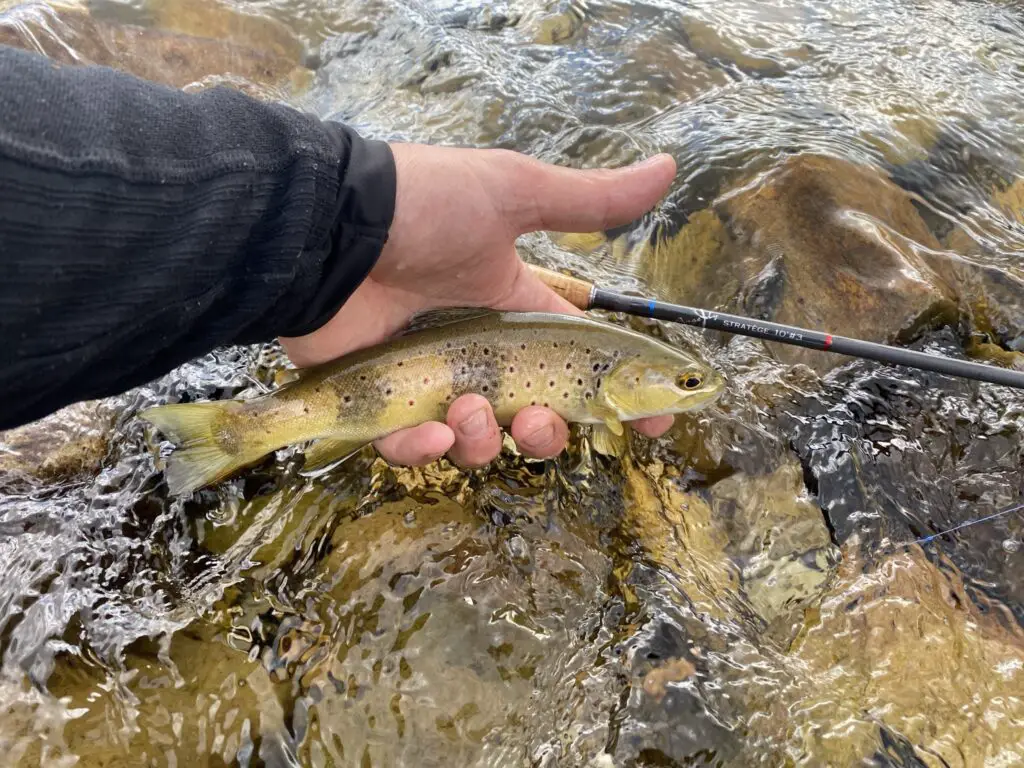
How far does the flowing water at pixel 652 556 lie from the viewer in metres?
2.73

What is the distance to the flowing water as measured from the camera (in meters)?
2.73

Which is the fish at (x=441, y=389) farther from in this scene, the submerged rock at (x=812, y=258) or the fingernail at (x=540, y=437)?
the submerged rock at (x=812, y=258)

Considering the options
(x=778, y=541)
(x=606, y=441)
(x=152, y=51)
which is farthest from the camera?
(x=152, y=51)

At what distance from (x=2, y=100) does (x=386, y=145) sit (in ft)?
4.32

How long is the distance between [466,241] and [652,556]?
1.69 metres

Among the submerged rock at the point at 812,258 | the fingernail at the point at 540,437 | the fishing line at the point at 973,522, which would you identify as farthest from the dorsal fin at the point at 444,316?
the fishing line at the point at 973,522

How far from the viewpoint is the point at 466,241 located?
121 inches

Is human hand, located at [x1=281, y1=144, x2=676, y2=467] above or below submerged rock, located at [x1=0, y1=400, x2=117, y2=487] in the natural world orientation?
above

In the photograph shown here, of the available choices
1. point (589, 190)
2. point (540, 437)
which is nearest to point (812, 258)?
point (589, 190)

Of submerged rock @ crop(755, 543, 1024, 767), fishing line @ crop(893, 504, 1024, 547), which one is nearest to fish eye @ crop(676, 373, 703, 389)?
submerged rock @ crop(755, 543, 1024, 767)

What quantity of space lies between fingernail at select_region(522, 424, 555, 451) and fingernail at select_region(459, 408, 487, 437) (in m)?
0.23

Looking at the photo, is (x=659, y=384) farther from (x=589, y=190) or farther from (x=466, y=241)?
(x=466, y=241)

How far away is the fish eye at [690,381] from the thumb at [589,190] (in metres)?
0.82

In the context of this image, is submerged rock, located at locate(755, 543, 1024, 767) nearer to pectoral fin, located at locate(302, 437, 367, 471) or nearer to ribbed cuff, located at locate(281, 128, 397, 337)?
pectoral fin, located at locate(302, 437, 367, 471)
